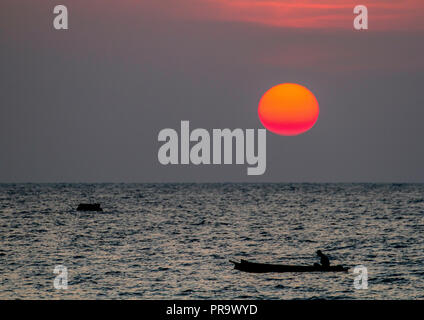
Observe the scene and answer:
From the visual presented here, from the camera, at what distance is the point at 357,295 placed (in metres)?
31.1

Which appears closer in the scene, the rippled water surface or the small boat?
the rippled water surface

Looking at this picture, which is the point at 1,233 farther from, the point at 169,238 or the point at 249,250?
the point at 249,250

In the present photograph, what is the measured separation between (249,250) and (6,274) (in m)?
20.9

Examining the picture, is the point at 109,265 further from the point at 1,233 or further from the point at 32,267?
the point at 1,233

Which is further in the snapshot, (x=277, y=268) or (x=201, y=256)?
(x=201, y=256)

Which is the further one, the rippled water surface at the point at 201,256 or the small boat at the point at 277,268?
the small boat at the point at 277,268

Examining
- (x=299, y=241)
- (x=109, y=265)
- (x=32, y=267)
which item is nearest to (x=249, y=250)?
(x=299, y=241)

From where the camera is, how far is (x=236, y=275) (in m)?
36.7

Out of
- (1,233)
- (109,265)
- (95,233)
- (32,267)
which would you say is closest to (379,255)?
(109,265)

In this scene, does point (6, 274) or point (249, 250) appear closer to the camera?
point (6, 274)
